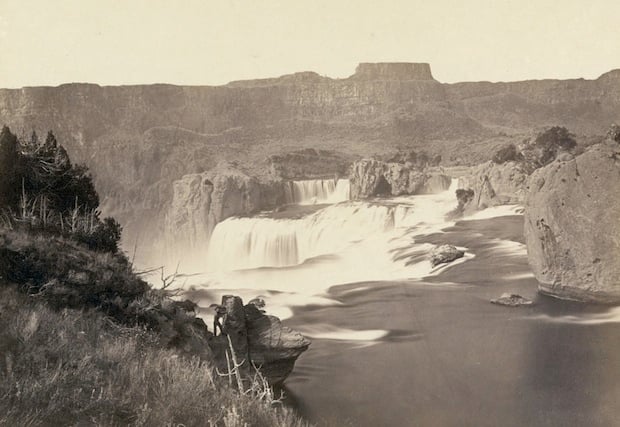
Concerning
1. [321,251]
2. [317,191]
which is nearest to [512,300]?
[321,251]

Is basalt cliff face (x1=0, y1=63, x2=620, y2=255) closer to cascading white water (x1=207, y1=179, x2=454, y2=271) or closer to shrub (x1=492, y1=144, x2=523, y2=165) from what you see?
shrub (x1=492, y1=144, x2=523, y2=165)

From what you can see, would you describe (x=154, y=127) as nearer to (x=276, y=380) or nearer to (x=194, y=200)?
(x=194, y=200)

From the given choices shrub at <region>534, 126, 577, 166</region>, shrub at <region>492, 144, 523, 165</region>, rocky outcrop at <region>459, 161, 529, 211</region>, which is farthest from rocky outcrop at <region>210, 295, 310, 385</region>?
shrub at <region>492, 144, 523, 165</region>

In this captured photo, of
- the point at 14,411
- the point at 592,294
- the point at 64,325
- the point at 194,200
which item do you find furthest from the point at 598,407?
the point at 194,200

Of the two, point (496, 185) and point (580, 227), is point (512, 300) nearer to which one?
point (580, 227)

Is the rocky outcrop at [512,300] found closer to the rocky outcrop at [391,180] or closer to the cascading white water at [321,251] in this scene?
the cascading white water at [321,251]
